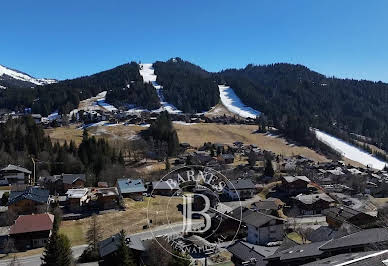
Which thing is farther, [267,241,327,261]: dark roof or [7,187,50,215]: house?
[7,187,50,215]: house

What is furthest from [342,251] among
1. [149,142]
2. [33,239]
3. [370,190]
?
[149,142]

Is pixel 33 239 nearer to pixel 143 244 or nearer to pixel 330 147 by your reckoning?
pixel 143 244

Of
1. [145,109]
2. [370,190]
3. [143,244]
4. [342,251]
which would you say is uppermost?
[145,109]

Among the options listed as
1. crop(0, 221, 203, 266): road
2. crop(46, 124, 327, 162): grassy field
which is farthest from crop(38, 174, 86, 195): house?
crop(46, 124, 327, 162): grassy field

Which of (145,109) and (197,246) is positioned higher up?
(145,109)

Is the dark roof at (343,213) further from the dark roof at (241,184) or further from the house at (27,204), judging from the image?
the house at (27,204)

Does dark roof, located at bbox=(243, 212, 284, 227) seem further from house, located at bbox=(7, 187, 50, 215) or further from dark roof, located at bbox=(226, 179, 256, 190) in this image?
house, located at bbox=(7, 187, 50, 215)

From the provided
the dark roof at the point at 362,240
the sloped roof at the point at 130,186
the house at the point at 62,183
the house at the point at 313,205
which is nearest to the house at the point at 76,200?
the sloped roof at the point at 130,186
